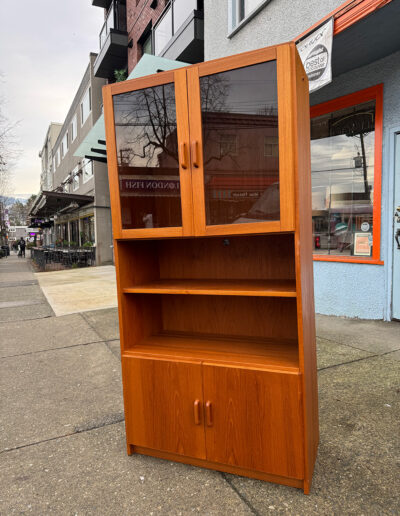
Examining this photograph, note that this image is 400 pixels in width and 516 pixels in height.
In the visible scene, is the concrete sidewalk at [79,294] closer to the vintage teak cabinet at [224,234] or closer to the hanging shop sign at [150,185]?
the vintage teak cabinet at [224,234]

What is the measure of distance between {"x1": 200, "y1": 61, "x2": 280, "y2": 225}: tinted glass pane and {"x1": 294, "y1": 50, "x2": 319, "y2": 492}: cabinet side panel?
0.48 feet

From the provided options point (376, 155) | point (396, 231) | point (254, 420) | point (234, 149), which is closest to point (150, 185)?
point (234, 149)

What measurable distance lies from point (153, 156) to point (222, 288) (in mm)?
893

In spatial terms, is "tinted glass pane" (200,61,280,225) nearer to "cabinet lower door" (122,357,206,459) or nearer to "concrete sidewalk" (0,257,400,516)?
"cabinet lower door" (122,357,206,459)

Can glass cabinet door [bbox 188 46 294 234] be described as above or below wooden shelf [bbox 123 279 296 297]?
above

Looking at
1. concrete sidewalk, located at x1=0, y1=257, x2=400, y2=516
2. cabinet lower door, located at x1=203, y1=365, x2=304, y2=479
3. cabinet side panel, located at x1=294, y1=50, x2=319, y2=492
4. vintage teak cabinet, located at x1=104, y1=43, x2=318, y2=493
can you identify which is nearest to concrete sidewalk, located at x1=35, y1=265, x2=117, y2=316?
concrete sidewalk, located at x1=0, y1=257, x2=400, y2=516

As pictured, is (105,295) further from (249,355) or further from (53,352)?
(249,355)

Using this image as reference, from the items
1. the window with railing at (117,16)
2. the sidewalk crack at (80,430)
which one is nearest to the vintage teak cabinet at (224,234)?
the sidewalk crack at (80,430)

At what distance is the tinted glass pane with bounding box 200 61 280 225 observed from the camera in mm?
1750

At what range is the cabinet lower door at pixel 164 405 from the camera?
201cm

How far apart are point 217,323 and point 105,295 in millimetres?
6058

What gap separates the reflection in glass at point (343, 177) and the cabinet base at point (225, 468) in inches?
148

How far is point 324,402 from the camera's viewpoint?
2.74 metres

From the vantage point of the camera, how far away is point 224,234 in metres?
1.87
